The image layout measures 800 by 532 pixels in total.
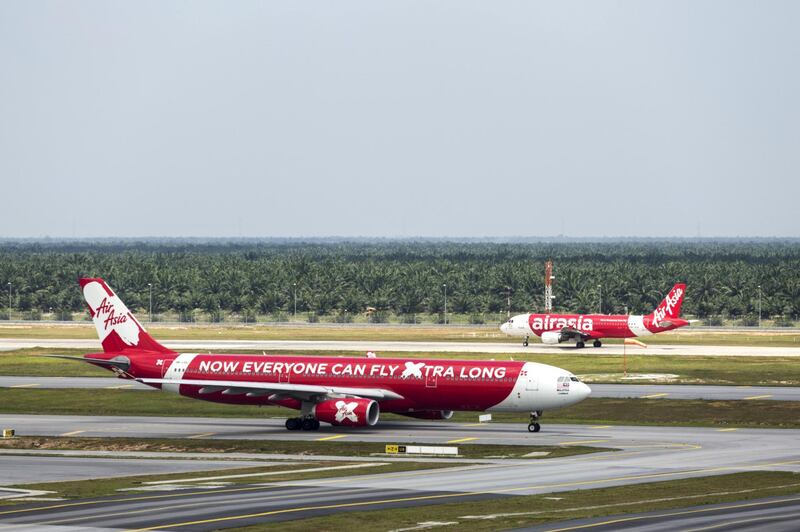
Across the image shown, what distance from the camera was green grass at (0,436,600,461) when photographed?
6125cm

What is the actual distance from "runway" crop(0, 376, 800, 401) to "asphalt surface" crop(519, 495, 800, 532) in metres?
41.3

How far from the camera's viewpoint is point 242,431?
234 ft

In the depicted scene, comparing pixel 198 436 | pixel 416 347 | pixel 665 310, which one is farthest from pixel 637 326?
pixel 198 436

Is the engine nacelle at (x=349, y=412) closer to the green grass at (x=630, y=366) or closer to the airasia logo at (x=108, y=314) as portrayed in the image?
the airasia logo at (x=108, y=314)

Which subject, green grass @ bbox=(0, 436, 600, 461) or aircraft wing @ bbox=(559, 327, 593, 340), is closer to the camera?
green grass @ bbox=(0, 436, 600, 461)

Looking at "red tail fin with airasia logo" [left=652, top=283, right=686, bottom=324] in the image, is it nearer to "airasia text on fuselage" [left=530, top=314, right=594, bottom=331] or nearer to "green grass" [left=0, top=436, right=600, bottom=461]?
"airasia text on fuselage" [left=530, top=314, right=594, bottom=331]

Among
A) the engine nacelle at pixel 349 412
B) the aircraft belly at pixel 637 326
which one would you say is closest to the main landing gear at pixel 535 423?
the engine nacelle at pixel 349 412

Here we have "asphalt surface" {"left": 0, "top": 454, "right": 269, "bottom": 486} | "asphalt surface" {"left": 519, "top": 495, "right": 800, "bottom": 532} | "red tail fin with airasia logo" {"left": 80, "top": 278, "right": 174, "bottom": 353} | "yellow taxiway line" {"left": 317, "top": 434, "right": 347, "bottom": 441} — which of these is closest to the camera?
"asphalt surface" {"left": 519, "top": 495, "right": 800, "bottom": 532}

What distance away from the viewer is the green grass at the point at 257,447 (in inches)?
2411

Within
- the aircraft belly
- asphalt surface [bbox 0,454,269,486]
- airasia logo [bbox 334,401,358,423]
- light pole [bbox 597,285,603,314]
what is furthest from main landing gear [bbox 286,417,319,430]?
light pole [bbox 597,285,603,314]

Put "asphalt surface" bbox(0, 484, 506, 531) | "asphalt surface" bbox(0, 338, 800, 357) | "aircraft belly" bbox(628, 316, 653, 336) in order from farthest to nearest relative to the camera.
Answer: "aircraft belly" bbox(628, 316, 653, 336) → "asphalt surface" bbox(0, 338, 800, 357) → "asphalt surface" bbox(0, 484, 506, 531)

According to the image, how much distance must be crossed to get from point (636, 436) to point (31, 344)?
3258 inches

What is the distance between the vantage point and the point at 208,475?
2142 inches

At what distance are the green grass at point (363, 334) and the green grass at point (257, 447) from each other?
2937 inches
